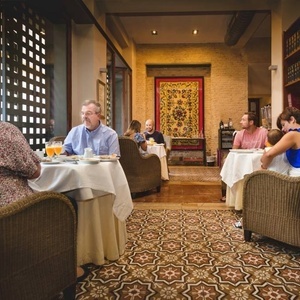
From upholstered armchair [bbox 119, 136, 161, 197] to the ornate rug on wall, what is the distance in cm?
149

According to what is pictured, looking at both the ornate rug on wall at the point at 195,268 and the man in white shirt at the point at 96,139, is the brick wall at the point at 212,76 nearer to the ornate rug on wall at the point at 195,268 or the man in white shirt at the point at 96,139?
the man in white shirt at the point at 96,139

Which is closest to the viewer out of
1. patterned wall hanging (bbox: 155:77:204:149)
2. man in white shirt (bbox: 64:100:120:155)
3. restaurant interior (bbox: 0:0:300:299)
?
restaurant interior (bbox: 0:0:300:299)

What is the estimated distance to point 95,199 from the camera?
2.39 meters

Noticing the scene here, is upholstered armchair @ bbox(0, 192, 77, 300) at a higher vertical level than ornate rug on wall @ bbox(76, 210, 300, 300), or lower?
higher

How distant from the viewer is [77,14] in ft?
17.8

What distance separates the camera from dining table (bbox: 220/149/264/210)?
368cm

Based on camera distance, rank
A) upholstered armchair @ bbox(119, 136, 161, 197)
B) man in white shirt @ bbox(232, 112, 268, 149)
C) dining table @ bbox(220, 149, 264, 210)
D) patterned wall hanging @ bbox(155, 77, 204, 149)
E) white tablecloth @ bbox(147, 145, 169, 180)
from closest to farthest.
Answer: dining table @ bbox(220, 149, 264, 210), man in white shirt @ bbox(232, 112, 268, 149), upholstered armchair @ bbox(119, 136, 161, 197), white tablecloth @ bbox(147, 145, 169, 180), patterned wall hanging @ bbox(155, 77, 204, 149)

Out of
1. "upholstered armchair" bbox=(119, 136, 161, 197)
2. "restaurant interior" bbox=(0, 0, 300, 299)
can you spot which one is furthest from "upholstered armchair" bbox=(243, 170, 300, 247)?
"upholstered armchair" bbox=(119, 136, 161, 197)

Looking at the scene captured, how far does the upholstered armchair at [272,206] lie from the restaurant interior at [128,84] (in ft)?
0.17

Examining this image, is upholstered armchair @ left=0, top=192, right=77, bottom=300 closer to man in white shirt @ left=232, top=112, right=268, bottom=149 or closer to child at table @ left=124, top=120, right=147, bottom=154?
man in white shirt @ left=232, top=112, right=268, bottom=149

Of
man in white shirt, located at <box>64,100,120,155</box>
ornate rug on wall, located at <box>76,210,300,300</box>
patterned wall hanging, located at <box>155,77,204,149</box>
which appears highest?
patterned wall hanging, located at <box>155,77,204,149</box>

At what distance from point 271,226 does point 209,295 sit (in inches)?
40.0

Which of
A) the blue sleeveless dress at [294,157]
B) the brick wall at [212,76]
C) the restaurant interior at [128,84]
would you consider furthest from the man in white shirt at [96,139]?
the brick wall at [212,76]

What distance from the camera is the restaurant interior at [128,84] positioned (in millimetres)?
2398
